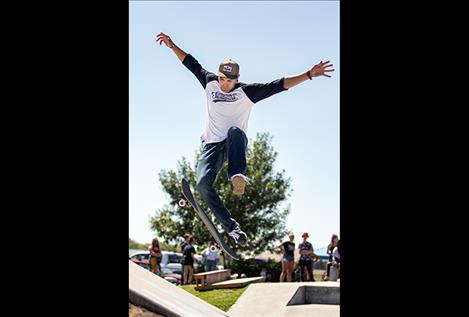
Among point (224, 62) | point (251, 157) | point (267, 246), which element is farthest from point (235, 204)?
point (224, 62)

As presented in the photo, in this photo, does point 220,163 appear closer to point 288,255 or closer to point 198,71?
point 198,71

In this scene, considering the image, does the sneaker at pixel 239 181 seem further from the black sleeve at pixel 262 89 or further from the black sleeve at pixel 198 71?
the black sleeve at pixel 198 71

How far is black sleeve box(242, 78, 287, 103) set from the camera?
23.9ft

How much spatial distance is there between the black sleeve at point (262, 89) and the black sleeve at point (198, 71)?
17.6 inches

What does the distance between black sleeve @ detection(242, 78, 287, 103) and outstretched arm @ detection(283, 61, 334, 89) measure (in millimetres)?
83

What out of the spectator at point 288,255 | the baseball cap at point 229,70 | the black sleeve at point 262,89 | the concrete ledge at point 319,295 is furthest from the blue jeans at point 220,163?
the spectator at point 288,255

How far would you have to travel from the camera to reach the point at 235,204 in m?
23.7

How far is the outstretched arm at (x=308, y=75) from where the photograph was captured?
23.0 feet

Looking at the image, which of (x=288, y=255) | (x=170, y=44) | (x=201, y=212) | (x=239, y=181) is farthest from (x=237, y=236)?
(x=288, y=255)

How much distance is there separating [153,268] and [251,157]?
379 inches

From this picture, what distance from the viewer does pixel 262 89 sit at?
7316mm

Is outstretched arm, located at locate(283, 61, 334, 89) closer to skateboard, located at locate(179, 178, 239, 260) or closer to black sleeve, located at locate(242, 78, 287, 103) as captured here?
black sleeve, located at locate(242, 78, 287, 103)
